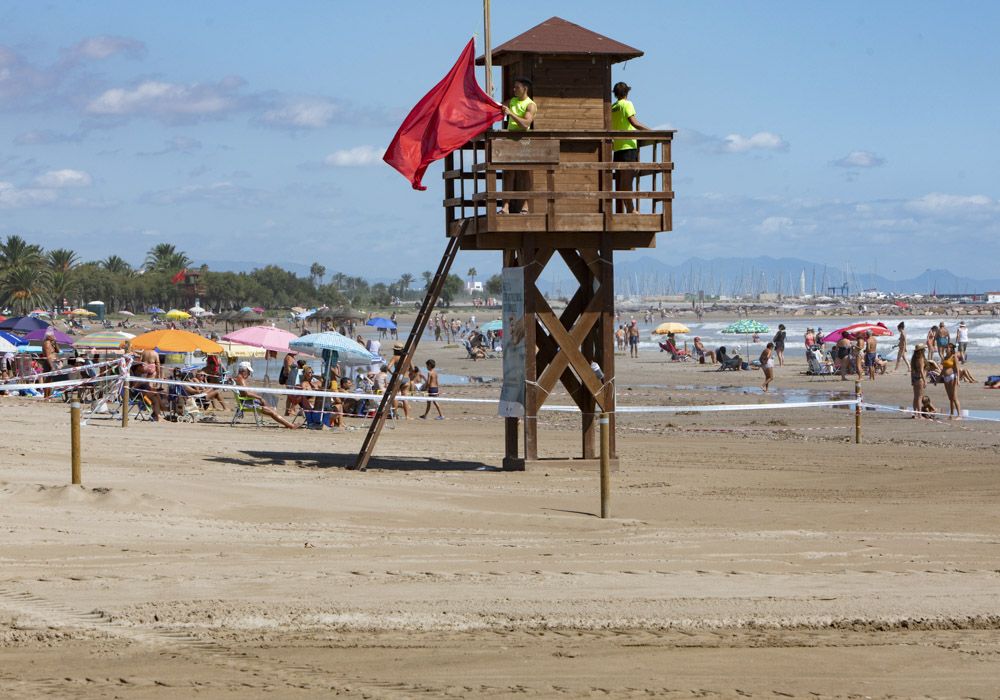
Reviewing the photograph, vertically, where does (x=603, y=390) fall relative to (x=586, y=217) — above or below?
below

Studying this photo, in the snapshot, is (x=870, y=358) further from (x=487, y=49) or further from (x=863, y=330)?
(x=487, y=49)

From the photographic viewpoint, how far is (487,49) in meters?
15.1

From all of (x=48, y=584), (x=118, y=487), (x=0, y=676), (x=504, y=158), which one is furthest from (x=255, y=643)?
(x=504, y=158)

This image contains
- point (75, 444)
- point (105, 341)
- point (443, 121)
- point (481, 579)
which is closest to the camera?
point (481, 579)

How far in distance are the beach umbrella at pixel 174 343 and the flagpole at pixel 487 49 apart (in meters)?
10.6

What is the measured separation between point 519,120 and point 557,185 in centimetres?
95

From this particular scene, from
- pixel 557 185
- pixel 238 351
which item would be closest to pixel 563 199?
pixel 557 185

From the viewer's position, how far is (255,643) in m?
7.16

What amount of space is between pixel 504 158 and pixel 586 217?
1192 millimetres

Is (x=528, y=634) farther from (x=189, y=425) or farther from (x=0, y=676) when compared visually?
(x=189, y=425)

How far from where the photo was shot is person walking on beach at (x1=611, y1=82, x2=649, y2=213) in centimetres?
1540

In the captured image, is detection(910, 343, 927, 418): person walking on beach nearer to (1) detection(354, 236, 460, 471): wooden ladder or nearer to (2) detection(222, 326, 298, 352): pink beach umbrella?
(1) detection(354, 236, 460, 471): wooden ladder

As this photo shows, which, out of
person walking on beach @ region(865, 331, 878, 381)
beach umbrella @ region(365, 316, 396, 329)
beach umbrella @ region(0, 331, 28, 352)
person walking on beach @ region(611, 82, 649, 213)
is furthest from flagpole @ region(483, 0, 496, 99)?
beach umbrella @ region(365, 316, 396, 329)

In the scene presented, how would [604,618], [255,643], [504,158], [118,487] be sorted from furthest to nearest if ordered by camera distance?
[504,158]
[118,487]
[604,618]
[255,643]
